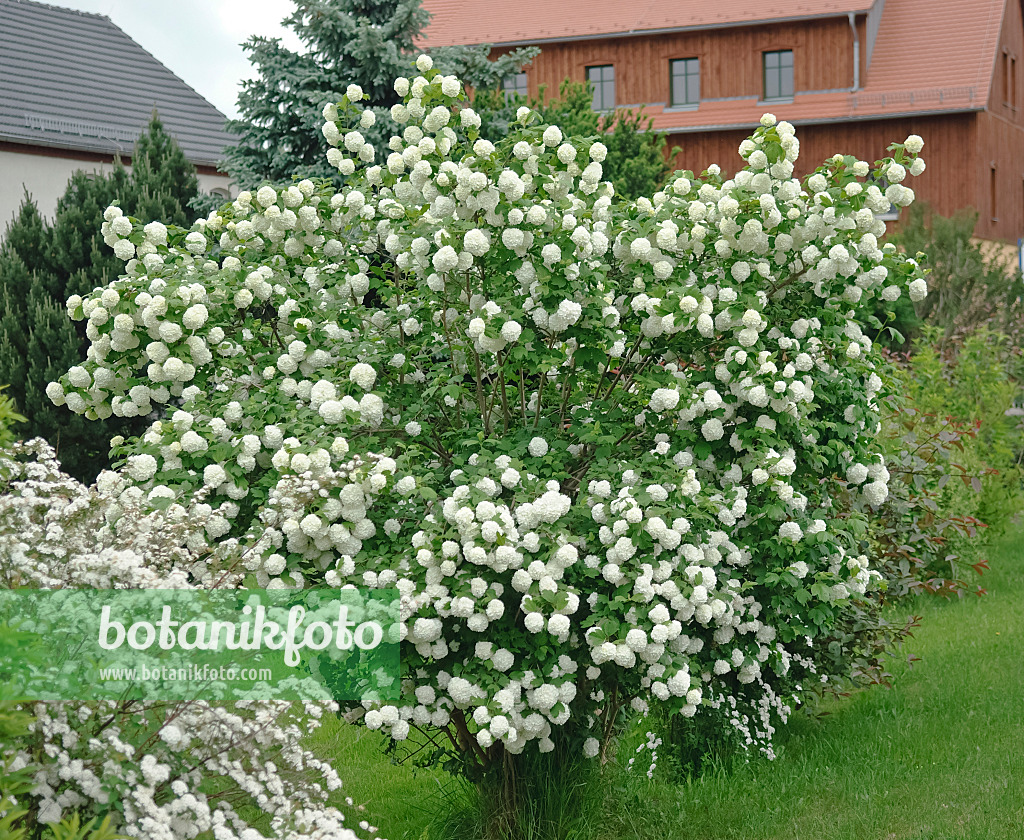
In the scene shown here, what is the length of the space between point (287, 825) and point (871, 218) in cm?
291

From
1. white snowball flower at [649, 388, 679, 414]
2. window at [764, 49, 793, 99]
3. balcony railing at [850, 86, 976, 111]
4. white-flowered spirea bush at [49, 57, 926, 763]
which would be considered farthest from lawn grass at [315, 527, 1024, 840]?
window at [764, 49, 793, 99]

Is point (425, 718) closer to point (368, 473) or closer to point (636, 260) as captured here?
point (368, 473)

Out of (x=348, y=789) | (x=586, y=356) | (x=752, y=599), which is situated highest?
(x=586, y=356)

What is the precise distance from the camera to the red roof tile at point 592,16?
76.2ft

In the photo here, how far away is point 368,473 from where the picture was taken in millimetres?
3609

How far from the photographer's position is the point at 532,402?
4637 millimetres

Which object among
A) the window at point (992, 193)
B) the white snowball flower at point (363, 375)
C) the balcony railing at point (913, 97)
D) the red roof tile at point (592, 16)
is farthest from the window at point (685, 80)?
the white snowball flower at point (363, 375)

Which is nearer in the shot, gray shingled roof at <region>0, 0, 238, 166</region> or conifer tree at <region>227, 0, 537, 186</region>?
conifer tree at <region>227, 0, 537, 186</region>

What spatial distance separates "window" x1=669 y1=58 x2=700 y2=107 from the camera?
79.2 feet

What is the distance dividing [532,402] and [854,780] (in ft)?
7.28

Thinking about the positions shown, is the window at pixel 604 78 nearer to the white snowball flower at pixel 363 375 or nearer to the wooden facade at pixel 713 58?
the wooden facade at pixel 713 58

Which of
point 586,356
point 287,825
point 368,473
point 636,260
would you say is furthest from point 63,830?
point 636,260

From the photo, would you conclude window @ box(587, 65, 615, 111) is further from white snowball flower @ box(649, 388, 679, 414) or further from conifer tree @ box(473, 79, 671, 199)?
white snowball flower @ box(649, 388, 679, 414)

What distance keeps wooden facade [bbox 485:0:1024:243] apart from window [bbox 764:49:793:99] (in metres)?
0.23
